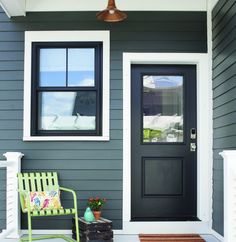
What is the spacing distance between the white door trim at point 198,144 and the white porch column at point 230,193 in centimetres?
Answer: 147

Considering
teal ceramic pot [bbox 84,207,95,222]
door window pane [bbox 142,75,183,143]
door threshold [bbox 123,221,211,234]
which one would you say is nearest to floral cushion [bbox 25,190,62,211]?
teal ceramic pot [bbox 84,207,95,222]

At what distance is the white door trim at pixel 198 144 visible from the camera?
527 centimetres

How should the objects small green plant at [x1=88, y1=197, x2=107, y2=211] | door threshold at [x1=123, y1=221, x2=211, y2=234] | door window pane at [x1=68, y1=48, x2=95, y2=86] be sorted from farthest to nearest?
door window pane at [x1=68, y1=48, x2=95, y2=86] < door threshold at [x1=123, y1=221, x2=211, y2=234] < small green plant at [x1=88, y1=197, x2=107, y2=211]

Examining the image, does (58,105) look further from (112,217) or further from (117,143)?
(112,217)

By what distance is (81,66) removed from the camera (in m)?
5.48

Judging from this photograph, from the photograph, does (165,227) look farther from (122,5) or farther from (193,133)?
(122,5)

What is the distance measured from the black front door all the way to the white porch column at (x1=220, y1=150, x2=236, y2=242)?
5.34 ft

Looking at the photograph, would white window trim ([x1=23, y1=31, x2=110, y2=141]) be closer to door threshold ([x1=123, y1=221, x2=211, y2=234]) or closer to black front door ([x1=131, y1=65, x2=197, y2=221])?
black front door ([x1=131, y1=65, x2=197, y2=221])

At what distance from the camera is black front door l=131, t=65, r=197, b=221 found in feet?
17.9

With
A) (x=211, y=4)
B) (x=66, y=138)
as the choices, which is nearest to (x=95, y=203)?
(x=66, y=138)

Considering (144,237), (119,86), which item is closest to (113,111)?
(119,86)

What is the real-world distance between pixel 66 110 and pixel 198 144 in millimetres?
1545

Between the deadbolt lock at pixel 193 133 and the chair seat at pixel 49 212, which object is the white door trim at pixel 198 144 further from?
the chair seat at pixel 49 212

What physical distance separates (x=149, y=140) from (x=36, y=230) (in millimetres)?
1615
